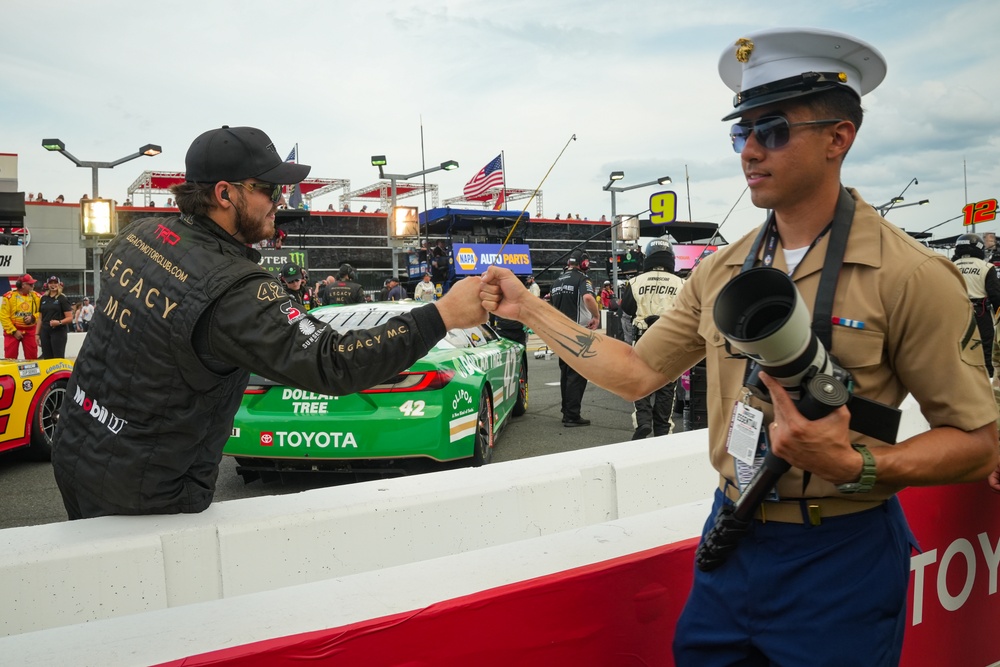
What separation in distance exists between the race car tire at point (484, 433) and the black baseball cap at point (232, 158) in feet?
12.1

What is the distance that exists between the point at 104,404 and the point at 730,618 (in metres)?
1.77

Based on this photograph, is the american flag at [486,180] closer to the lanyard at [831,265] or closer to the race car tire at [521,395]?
the race car tire at [521,395]

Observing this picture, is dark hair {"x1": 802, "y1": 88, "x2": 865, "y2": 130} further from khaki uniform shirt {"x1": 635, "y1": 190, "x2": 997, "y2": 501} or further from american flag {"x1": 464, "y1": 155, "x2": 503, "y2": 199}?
american flag {"x1": 464, "y1": 155, "x2": 503, "y2": 199}

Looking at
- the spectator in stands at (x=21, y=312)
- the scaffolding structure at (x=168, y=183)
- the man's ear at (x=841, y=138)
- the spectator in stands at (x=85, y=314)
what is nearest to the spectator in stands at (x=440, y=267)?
the man's ear at (x=841, y=138)

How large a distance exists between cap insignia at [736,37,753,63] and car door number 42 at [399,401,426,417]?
4.07m

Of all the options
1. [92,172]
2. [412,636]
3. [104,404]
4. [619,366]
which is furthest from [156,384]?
[92,172]

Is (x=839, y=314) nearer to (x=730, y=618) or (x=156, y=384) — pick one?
(x=730, y=618)

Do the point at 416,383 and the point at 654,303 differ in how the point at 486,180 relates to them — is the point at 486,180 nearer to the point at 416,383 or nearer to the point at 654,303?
the point at 654,303

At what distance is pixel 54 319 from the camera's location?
547 inches

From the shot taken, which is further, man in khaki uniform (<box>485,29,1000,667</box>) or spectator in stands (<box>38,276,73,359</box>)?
spectator in stands (<box>38,276,73,359</box>)

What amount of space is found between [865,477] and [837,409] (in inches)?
6.6

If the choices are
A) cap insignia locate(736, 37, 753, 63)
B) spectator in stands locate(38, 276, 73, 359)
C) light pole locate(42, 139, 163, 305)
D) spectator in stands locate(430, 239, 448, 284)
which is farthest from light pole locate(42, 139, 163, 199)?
cap insignia locate(736, 37, 753, 63)

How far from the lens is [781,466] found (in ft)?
4.56

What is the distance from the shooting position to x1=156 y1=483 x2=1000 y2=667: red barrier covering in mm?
1451
